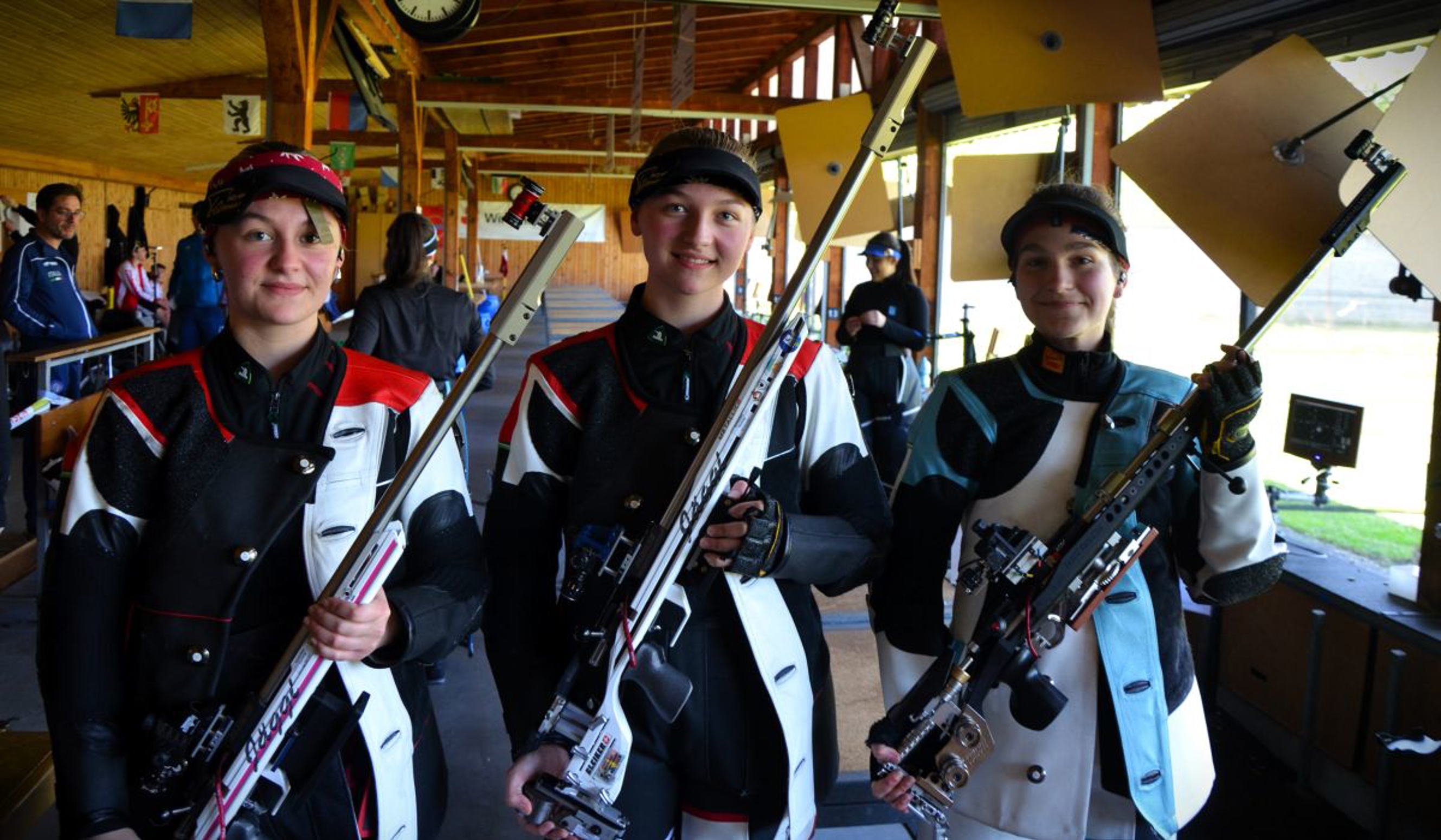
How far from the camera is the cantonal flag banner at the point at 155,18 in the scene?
15.5 ft

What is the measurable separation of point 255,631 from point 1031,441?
3.89ft

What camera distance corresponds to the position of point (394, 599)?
1325 millimetres

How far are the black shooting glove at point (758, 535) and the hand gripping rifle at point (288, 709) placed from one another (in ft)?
1.18

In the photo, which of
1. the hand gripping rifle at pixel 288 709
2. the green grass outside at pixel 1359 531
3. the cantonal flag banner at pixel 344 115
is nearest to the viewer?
the hand gripping rifle at pixel 288 709

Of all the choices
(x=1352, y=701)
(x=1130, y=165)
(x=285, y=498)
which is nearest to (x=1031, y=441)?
(x=1130, y=165)

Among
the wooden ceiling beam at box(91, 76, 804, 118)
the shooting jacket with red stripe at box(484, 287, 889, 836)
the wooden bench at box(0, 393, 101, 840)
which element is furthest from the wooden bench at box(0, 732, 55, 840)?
the wooden ceiling beam at box(91, 76, 804, 118)

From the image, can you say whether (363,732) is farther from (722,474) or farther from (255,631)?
(722,474)

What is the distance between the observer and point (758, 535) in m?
1.34

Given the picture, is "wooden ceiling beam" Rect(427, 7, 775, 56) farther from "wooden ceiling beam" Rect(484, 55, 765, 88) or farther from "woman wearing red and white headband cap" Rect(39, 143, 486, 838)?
"woman wearing red and white headband cap" Rect(39, 143, 486, 838)

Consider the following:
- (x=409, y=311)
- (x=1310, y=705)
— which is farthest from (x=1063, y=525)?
(x=409, y=311)

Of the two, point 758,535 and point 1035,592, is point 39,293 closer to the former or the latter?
point 758,535

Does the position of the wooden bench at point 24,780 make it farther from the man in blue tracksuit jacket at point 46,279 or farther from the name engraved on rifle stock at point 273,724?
A: the man in blue tracksuit jacket at point 46,279

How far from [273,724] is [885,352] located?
4.32m

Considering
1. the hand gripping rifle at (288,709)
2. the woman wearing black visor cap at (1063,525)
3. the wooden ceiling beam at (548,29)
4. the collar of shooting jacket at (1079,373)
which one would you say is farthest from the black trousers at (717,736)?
the wooden ceiling beam at (548,29)
